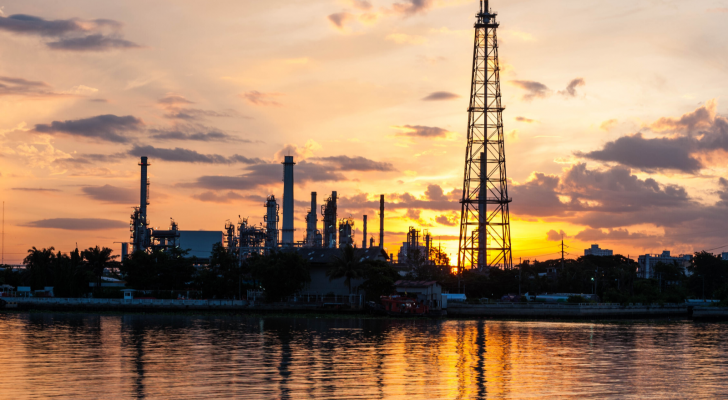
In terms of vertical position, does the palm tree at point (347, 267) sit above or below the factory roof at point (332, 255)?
below

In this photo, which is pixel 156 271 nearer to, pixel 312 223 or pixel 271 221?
pixel 271 221

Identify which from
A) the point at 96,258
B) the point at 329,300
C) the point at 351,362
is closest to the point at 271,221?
the point at 96,258

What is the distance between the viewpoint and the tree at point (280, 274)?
106 metres

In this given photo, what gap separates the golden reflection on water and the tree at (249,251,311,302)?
24012 millimetres

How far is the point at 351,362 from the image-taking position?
156 feet

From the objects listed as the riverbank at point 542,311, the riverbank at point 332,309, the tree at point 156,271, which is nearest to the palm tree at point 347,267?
the riverbank at point 332,309

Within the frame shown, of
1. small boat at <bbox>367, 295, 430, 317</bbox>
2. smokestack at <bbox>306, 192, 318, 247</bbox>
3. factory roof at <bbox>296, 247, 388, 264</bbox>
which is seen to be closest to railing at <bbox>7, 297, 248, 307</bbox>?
factory roof at <bbox>296, 247, 388, 264</bbox>

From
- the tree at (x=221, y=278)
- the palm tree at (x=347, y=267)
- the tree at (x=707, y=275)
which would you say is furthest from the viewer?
the tree at (x=707, y=275)

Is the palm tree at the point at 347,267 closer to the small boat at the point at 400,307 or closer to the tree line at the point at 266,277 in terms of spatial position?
the tree line at the point at 266,277

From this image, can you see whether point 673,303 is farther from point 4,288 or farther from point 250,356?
point 4,288

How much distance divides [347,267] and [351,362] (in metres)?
59.8

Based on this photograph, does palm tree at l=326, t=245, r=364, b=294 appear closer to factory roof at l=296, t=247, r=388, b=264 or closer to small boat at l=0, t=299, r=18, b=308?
factory roof at l=296, t=247, r=388, b=264

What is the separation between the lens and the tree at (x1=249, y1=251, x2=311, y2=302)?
10619cm

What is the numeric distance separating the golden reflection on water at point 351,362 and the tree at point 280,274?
78.8 ft
